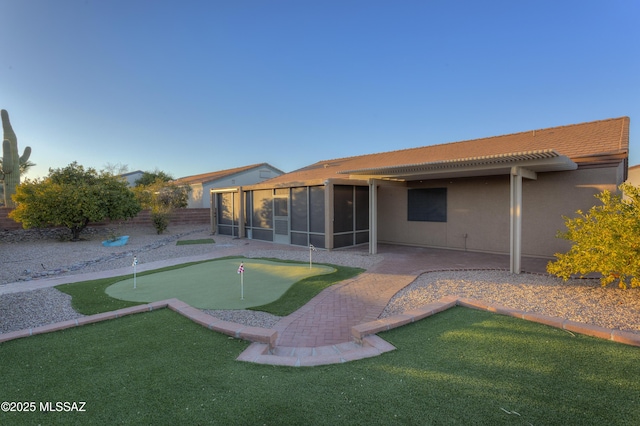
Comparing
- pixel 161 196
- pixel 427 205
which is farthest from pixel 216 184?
pixel 427 205

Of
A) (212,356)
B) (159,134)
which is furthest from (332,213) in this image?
(159,134)

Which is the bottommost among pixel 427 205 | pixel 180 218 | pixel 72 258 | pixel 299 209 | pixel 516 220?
pixel 72 258

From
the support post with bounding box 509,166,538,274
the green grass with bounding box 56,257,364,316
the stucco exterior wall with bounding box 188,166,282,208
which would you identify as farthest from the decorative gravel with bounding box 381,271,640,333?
the stucco exterior wall with bounding box 188,166,282,208

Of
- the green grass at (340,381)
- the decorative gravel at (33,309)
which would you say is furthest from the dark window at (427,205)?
the decorative gravel at (33,309)

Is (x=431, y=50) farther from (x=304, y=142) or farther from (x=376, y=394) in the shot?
(x=376, y=394)

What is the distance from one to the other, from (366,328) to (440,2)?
1176 cm

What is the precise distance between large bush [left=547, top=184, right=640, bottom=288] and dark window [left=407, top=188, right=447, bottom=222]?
600 centimetres

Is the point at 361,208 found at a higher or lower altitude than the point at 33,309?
higher

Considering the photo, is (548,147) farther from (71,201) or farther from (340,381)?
(71,201)

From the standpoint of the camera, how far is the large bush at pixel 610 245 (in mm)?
5270

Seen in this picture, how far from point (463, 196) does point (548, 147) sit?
3.24 m

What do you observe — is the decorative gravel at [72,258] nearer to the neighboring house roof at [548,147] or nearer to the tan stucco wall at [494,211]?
the tan stucco wall at [494,211]

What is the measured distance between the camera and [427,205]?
12883mm

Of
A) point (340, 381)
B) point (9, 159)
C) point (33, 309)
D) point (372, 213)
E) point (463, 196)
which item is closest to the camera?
point (340, 381)
